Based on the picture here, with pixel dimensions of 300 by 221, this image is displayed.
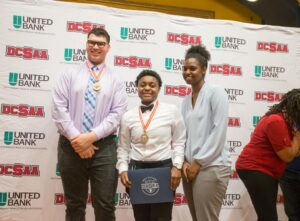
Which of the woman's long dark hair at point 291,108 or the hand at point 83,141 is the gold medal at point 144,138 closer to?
the hand at point 83,141

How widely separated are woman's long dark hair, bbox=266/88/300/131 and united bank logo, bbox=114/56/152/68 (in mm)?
1377

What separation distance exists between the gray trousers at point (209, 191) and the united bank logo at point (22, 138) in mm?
1579

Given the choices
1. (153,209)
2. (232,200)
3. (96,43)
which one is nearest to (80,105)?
(96,43)

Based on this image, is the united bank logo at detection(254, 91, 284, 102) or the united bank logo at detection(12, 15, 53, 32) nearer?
the united bank logo at detection(12, 15, 53, 32)

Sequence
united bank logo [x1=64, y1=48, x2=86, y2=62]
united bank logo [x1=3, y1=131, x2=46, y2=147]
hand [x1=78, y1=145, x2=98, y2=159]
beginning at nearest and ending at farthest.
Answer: hand [x1=78, y1=145, x2=98, y2=159] < united bank logo [x1=3, y1=131, x2=46, y2=147] < united bank logo [x1=64, y1=48, x2=86, y2=62]

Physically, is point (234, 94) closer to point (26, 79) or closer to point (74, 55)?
point (74, 55)

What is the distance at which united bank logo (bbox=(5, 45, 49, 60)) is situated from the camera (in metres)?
3.19

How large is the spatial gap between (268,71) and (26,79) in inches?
94.4

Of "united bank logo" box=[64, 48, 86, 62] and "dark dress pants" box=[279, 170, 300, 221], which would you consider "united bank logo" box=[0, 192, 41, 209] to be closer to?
"united bank logo" box=[64, 48, 86, 62]

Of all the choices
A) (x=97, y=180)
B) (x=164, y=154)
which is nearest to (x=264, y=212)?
(x=164, y=154)

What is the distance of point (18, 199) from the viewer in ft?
10.4

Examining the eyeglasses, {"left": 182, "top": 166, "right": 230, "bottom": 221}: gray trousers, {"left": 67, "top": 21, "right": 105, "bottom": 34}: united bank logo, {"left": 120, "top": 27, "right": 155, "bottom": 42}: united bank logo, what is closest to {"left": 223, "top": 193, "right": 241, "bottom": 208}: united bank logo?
{"left": 182, "top": 166, "right": 230, "bottom": 221}: gray trousers

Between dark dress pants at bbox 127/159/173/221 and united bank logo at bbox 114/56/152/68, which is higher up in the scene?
united bank logo at bbox 114/56/152/68

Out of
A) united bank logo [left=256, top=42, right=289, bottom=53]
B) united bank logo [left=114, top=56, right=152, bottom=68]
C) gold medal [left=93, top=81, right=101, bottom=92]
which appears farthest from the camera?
united bank logo [left=256, top=42, right=289, bottom=53]
